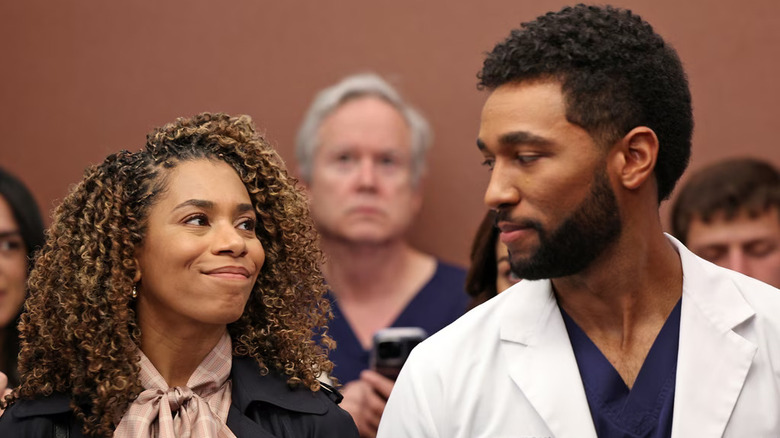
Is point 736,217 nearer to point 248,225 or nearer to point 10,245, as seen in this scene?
point 248,225

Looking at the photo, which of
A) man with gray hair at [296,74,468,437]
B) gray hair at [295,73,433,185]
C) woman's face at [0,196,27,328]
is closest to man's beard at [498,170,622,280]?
man with gray hair at [296,74,468,437]

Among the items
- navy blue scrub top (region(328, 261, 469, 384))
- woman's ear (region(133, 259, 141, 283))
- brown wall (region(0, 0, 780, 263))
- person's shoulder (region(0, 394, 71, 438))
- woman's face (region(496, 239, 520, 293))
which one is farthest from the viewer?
brown wall (region(0, 0, 780, 263))

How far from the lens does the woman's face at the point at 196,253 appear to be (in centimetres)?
232

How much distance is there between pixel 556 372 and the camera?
7.86 ft

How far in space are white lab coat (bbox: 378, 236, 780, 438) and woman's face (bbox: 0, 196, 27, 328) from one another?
1431 mm

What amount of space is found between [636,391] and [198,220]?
3.35 ft

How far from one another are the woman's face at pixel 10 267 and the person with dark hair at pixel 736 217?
86.5 inches

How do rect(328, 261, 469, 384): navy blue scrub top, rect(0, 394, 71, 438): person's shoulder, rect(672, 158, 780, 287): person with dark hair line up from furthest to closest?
1. rect(328, 261, 469, 384): navy blue scrub top
2. rect(672, 158, 780, 287): person with dark hair
3. rect(0, 394, 71, 438): person's shoulder

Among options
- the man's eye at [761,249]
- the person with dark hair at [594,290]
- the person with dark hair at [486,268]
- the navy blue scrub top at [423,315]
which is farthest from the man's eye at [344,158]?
the person with dark hair at [594,290]

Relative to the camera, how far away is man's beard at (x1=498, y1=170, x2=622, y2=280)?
2334mm

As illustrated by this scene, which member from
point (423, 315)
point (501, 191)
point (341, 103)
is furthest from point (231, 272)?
point (341, 103)

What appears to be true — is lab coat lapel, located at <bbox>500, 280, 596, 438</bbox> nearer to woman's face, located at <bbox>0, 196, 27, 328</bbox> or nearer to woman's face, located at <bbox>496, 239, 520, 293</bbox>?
woman's face, located at <bbox>496, 239, 520, 293</bbox>

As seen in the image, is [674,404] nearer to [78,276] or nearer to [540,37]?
[540,37]

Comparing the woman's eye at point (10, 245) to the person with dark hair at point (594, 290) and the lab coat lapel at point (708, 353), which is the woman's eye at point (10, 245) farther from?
the lab coat lapel at point (708, 353)
